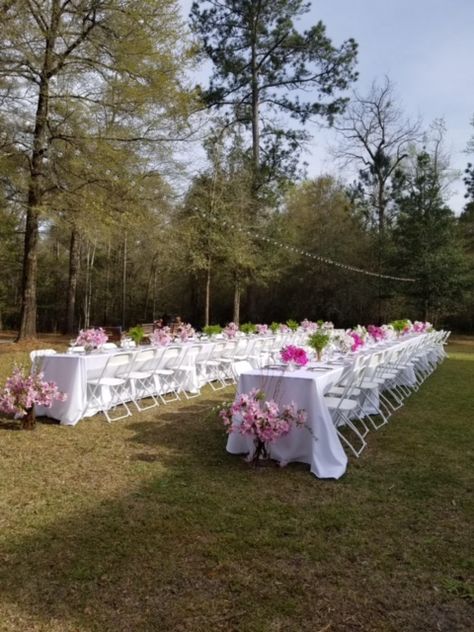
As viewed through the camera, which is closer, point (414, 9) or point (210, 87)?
point (414, 9)

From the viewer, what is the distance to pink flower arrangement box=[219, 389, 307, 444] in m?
3.98

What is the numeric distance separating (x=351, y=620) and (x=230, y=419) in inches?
89.6

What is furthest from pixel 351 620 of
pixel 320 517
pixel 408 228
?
pixel 408 228

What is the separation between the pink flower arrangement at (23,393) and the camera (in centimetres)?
502

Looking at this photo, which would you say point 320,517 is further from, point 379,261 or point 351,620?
point 379,261

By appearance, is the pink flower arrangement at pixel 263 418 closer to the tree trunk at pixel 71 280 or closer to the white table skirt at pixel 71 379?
the white table skirt at pixel 71 379

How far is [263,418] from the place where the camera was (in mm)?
3984

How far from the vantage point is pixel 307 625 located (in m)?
2.18

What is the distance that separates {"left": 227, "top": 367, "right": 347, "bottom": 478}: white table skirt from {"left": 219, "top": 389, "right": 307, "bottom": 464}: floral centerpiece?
18 centimetres

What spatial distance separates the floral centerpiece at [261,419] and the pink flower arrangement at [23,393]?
1.93 meters

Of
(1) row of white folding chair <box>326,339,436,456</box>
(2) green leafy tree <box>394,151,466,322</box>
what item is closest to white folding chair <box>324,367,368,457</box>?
(1) row of white folding chair <box>326,339,436,456</box>

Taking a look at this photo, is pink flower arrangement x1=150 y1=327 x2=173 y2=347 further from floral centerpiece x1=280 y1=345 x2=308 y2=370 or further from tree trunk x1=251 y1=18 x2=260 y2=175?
tree trunk x1=251 y1=18 x2=260 y2=175

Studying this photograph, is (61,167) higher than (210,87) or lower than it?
lower

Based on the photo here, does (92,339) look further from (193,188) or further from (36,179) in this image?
(193,188)
